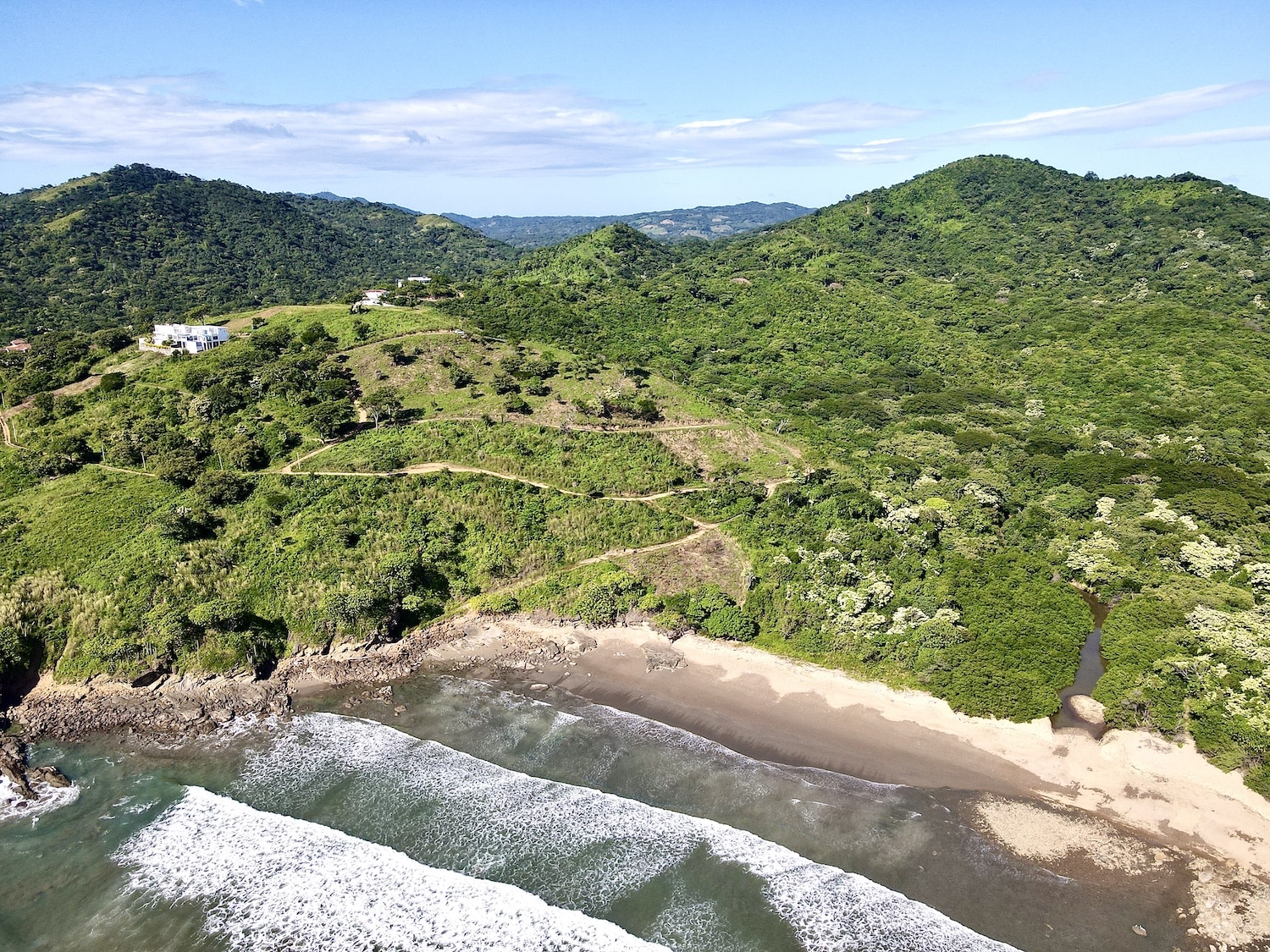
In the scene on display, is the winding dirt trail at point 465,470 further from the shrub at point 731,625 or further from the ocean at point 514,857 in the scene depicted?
the ocean at point 514,857

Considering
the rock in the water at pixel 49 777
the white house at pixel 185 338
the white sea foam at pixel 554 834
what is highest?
the white house at pixel 185 338

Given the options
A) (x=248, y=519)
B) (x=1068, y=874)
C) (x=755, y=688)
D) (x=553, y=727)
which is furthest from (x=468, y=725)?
(x=1068, y=874)

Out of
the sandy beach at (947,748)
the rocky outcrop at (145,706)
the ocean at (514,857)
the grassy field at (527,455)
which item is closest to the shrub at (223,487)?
the grassy field at (527,455)

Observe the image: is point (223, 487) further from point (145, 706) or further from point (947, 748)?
point (947, 748)

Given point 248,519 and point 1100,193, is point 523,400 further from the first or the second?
point 1100,193

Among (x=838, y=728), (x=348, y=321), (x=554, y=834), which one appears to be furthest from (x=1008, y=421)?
(x=348, y=321)

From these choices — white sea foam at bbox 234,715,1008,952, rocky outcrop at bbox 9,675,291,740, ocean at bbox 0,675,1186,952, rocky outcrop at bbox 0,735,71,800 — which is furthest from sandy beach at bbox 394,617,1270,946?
rocky outcrop at bbox 0,735,71,800
